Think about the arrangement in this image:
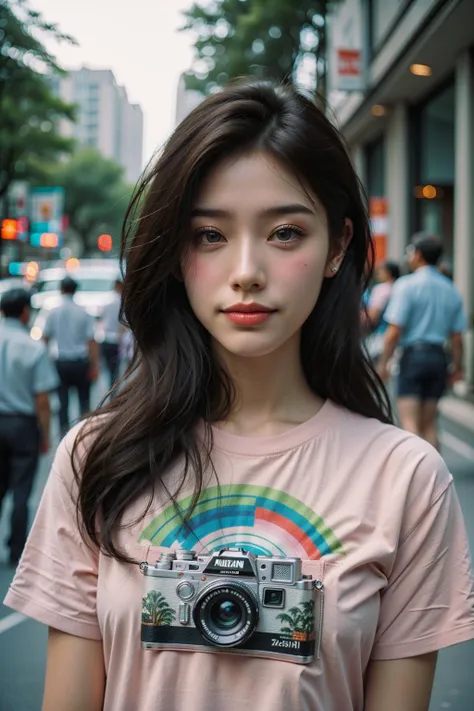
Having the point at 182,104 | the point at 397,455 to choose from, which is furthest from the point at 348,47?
the point at 397,455

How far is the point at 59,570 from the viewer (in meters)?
1.70

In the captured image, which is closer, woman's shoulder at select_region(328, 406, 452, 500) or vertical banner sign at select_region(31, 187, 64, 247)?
woman's shoulder at select_region(328, 406, 452, 500)

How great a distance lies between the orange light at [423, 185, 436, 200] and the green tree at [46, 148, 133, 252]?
6745cm

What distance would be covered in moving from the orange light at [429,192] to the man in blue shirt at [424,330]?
10.9 m

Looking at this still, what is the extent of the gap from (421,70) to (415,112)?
3.07 meters

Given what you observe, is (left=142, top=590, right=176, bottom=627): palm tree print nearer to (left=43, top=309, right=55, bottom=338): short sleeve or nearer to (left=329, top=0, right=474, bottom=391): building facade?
(left=43, top=309, right=55, bottom=338): short sleeve

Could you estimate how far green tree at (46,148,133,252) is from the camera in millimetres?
85625

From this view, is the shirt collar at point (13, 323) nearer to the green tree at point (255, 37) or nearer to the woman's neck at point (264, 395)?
the woman's neck at point (264, 395)

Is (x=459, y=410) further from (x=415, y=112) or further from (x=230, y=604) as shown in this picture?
(x=230, y=604)

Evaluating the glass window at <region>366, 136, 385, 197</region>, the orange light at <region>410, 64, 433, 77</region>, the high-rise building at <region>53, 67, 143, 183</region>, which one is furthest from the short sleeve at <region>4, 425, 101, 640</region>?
the high-rise building at <region>53, 67, 143, 183</region>

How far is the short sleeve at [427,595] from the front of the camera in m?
1.62

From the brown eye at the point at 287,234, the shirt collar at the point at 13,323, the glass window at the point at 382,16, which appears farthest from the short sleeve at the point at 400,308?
the glass window at the point at 382,16

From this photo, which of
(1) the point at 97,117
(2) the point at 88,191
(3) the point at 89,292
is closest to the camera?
(3) the point at 89,292

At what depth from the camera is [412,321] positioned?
800 centimetres
